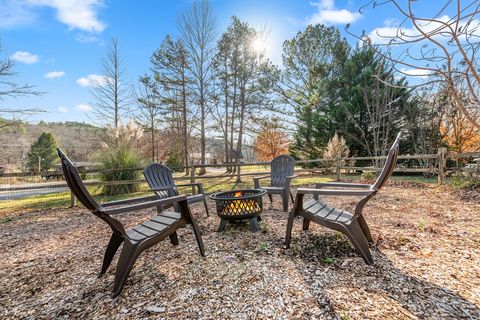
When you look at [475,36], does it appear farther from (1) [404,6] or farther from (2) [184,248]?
(2) [184,248]

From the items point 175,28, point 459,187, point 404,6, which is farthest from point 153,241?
point 175,28

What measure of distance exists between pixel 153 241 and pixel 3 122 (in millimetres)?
8805

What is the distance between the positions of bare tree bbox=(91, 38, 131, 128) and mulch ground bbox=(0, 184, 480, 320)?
10528mm

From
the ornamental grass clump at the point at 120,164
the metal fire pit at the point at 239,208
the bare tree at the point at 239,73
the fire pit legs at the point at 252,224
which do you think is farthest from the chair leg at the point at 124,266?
the bare tree at the point at 239,73

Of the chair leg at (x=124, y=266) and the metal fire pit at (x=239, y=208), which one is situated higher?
the metal fire pit at (x=239, y=208)

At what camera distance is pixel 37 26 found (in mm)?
6133

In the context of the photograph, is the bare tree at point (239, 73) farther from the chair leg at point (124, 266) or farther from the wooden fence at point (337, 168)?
the chair leg at point (124, 266)

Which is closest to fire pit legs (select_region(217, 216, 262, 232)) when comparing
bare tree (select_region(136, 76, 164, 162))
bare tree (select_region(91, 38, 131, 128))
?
bare tree (select_region(136, 76, 164, 162))

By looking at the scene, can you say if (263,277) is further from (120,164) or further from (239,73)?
(239,73)

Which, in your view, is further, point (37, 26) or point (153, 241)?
point (37, 26)

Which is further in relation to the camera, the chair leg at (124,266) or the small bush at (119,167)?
the small bush at (119,167)

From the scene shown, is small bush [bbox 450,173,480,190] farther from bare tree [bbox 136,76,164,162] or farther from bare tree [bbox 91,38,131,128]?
bare tree [bbox 91,38,131,128]

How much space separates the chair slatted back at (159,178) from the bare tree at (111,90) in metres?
9.91

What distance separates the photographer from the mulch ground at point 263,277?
1.42m
